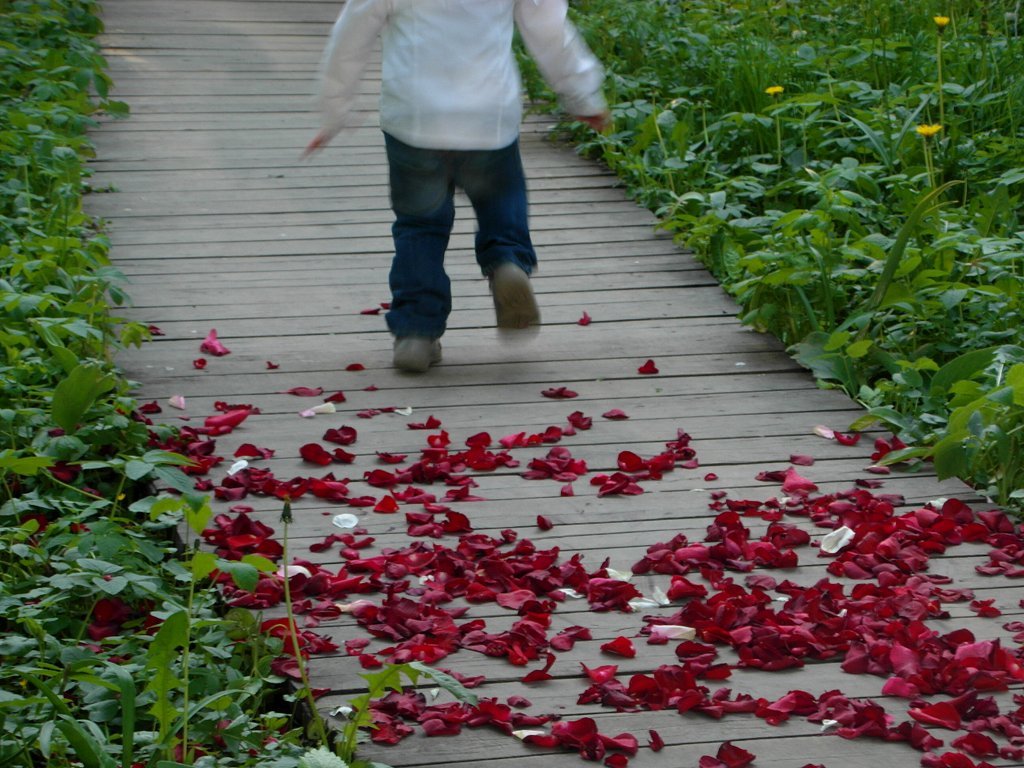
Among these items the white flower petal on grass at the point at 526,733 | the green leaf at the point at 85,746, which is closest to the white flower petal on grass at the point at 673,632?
the white flower petal on grass at the point at 526,733

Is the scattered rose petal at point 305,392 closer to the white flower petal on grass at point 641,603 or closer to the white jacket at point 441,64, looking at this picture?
the white jacket at point 441,64

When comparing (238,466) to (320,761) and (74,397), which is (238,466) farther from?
(320,761)

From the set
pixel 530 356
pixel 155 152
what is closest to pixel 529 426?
pixel 530 356

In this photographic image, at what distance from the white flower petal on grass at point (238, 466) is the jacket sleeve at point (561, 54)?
54.0 inches

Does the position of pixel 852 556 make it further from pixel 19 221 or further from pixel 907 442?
pixel 19 221

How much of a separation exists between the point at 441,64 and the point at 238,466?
3.93 feet

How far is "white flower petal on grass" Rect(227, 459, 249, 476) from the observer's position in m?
3.48

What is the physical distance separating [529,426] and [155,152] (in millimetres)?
3159

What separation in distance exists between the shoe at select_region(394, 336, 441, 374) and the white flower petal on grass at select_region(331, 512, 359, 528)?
0.95 m

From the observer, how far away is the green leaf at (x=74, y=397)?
3365 mm

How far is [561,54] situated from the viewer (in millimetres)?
3982

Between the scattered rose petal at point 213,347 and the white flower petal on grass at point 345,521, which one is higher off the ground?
the white flower petal on grass at point 345,521

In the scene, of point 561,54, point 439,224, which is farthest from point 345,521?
point 561,54

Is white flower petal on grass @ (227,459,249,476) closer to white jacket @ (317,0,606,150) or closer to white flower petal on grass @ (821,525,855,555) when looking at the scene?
white jacket @ (317,0,606,150)
